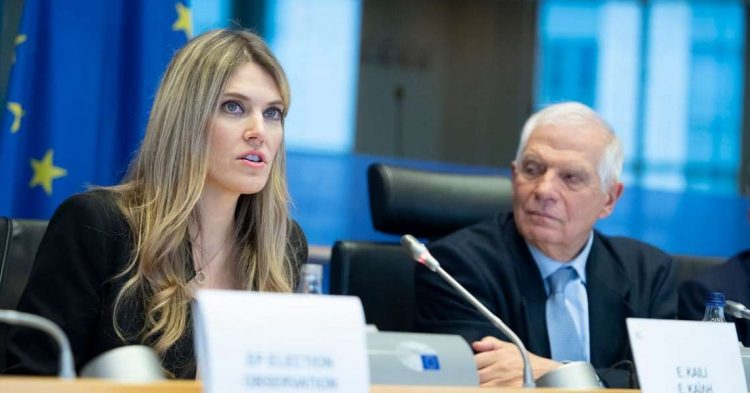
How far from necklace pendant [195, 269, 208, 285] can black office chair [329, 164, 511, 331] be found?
783 mm

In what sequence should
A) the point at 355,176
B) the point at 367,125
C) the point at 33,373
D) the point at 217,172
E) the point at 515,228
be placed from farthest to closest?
the point at 367,125 < the point at 355,176 < the point at 515,228 < the point at 217,172 < the point at 33,373

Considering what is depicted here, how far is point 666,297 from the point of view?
3170 mm

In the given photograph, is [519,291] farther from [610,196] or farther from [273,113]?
[273,113]

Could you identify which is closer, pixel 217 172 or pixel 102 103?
pixel 217 172

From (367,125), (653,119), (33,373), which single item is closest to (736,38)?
(653,119)

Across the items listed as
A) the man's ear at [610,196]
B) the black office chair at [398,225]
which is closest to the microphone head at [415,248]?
the black office chair at [398,225]

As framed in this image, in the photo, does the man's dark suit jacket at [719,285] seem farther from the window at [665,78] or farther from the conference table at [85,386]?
the window at [665,78]

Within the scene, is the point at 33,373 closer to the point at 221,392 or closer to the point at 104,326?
the point at 104,326

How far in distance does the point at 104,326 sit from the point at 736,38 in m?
4.86

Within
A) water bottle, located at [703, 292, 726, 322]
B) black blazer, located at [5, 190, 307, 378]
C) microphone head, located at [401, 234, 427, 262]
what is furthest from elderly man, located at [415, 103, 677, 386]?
black blazer, located at [5, 190, 307, 378]

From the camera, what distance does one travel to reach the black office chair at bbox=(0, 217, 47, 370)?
2672mm

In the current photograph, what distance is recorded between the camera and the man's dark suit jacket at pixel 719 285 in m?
3.25

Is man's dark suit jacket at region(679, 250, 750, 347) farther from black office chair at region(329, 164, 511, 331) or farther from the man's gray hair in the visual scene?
black office chair at region(329, 164, 511, 331)

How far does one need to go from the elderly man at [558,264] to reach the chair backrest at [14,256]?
1.05 meters
